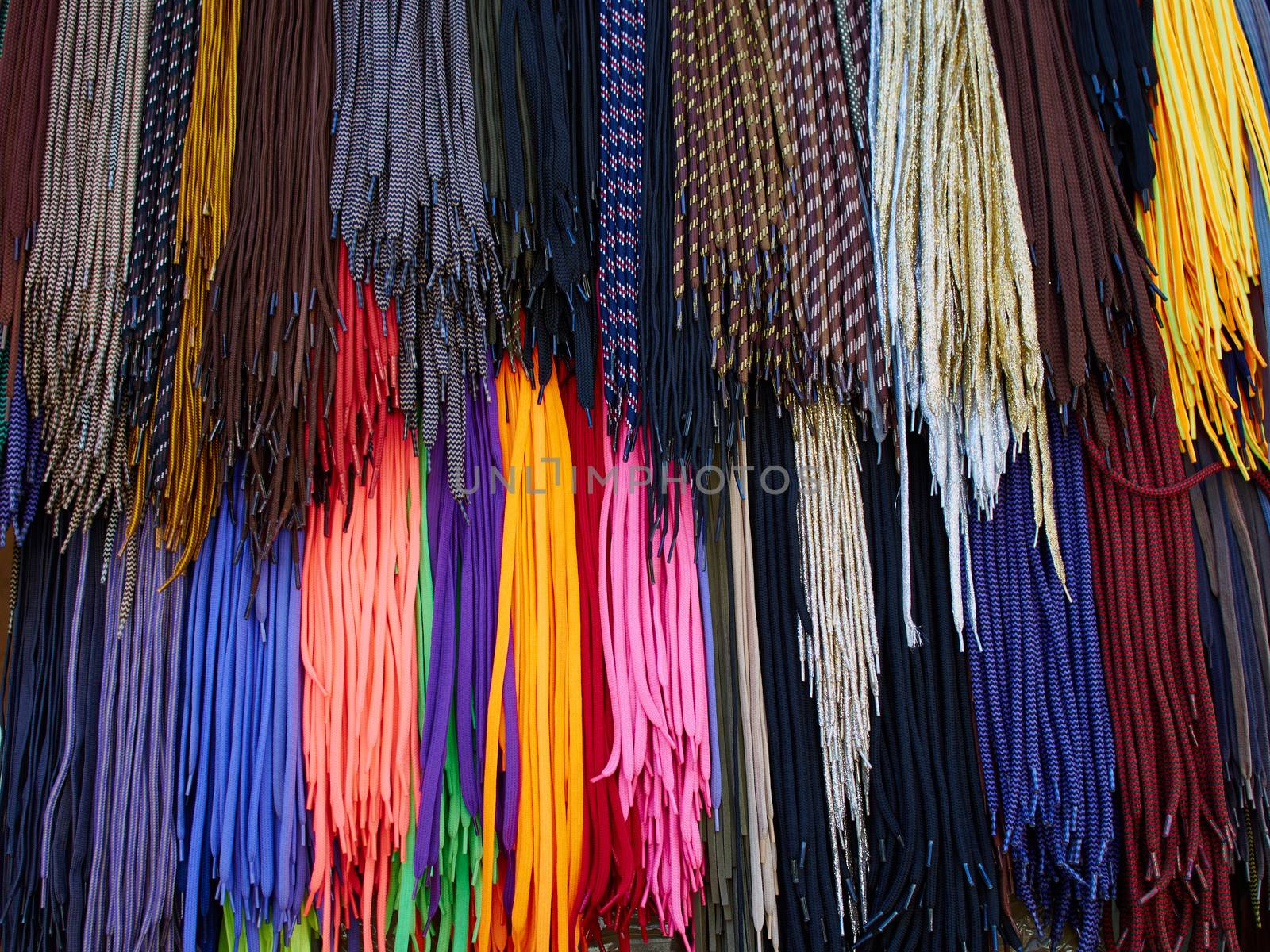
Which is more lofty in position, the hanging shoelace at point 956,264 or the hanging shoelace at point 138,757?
the hanging shoelace at point 956,264

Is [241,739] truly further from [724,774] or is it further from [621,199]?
[621,199]

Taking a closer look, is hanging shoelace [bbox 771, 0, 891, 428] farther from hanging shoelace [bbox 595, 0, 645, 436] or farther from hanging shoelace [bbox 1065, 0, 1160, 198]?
hanging shoelace [bbox 1065, 0, 1160, 198]

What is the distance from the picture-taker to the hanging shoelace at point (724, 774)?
1.07 m

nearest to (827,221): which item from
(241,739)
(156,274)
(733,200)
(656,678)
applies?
(733,200)

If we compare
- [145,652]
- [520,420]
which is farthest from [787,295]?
[145,652]

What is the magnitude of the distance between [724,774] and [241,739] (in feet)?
1.91

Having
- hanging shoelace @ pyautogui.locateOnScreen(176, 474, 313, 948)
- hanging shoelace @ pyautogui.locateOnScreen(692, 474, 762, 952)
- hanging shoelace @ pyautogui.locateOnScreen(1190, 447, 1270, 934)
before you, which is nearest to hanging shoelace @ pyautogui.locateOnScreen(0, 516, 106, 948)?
hanging shoelace @ pyautogui.locateOnScreen(176, 474, 313, 948)

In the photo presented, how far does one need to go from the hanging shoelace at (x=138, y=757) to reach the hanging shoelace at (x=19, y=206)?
0.14 m

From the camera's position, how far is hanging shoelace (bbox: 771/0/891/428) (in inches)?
42.6

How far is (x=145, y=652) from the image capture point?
110cm

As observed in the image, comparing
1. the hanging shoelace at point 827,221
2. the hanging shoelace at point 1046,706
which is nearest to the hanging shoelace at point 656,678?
the hanging shoelace at point 827,221

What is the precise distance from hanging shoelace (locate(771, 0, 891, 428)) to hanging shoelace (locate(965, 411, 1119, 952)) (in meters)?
0.24

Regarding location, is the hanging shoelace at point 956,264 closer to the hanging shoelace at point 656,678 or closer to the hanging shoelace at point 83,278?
the hanging shoelace at point 656,678

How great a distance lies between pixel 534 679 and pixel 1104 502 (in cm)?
74
